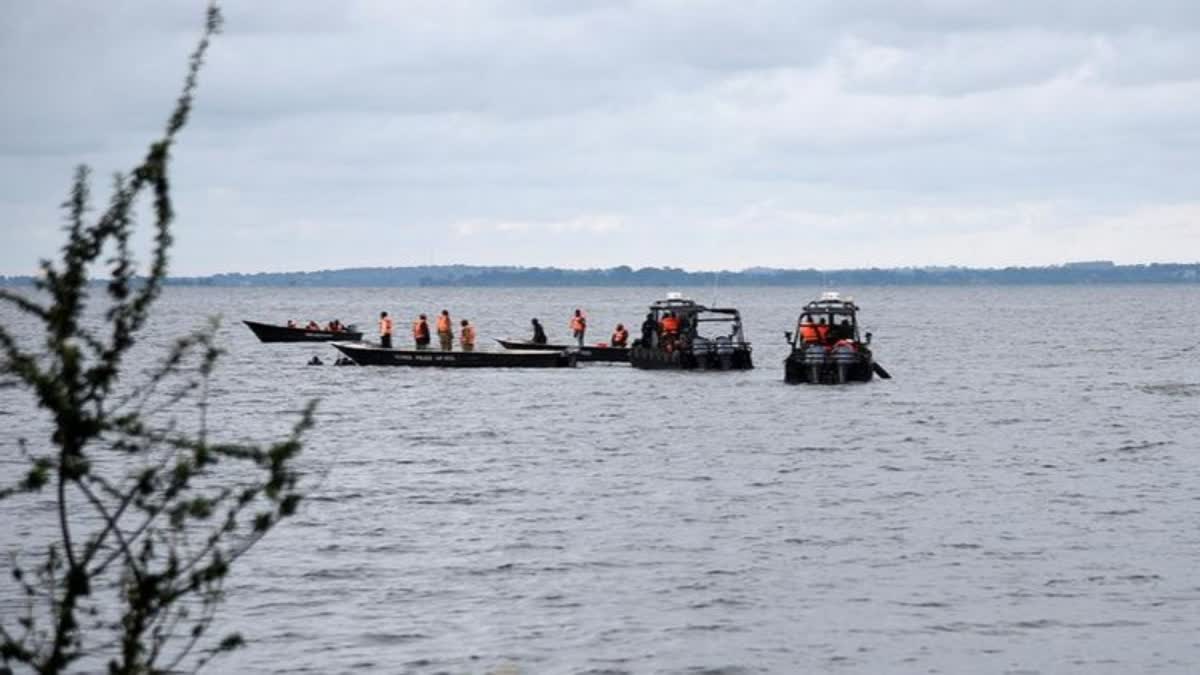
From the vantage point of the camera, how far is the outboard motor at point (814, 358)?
2346 inches

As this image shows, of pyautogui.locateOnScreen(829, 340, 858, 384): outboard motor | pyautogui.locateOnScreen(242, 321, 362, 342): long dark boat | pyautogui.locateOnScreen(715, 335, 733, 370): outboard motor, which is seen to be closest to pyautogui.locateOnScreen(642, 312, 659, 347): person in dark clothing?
pyautogui.locateOnScreen(715, 335, 733, 370): outboard motor

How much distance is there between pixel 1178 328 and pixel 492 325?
5581 cm

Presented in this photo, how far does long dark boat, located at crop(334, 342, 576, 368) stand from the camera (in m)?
69.0

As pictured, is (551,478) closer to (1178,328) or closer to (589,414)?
(589,414)

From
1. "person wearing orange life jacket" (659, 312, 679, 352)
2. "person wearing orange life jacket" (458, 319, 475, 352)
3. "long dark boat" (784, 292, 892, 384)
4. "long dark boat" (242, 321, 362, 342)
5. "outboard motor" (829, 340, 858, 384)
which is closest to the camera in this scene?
"long dark boat" (784, 292, 892, 384)

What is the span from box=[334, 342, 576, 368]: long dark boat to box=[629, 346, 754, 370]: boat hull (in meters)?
3.19

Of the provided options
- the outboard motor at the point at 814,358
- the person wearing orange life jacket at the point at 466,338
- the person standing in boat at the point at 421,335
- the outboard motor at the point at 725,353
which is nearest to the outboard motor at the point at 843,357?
the outboard motor at the point at 814,358

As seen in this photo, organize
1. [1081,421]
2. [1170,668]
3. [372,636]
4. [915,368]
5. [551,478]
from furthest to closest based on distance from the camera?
[915,368] → [1081,421] → [551,478] → [372,636] → [1170,668]

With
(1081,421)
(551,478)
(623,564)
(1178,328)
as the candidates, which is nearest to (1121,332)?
(1178,328)

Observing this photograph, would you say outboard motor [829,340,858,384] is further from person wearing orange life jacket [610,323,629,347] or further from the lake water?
person wearing orange life jacket [610,323,629,347]

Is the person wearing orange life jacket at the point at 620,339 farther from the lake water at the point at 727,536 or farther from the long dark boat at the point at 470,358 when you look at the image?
the lake water at the point at 727,536

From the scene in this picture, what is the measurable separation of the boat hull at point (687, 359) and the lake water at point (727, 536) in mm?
4405

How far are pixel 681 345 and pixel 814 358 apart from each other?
714 cm

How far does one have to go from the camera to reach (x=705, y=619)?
22031 millimetres
